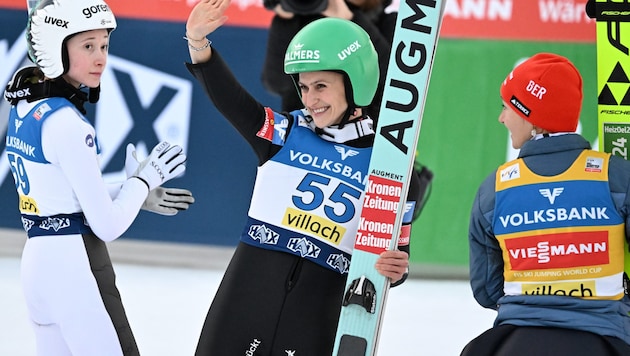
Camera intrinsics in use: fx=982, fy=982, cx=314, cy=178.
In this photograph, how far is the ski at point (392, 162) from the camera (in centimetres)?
297

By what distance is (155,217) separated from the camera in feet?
23.3

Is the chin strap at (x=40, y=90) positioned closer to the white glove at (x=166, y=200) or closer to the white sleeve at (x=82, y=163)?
the white sleeve at (x=82, y=163)

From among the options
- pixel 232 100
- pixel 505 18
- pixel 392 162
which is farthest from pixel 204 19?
pixel 505 18

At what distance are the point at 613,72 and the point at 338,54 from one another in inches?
35.9

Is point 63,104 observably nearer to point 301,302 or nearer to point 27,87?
point 27,87

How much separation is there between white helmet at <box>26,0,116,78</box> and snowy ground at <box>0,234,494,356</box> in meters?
2.32

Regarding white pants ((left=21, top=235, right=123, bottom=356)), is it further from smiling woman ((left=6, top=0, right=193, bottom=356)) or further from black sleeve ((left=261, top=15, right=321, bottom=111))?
black sleeve ((left=261, top=15, right=321, bottom=111))

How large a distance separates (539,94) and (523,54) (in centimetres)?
418

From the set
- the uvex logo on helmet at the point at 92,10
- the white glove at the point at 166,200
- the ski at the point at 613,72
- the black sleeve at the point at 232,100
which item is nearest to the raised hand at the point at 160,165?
the white glove at the point at 166,200

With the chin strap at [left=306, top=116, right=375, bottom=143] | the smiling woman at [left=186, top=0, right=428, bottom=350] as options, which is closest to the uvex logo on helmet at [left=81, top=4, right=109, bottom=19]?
the smiling woman at [left=186, top=0, right=428, bottom=350]

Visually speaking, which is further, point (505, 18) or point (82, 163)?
point (505, 18)

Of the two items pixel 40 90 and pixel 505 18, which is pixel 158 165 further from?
pixel 505 18

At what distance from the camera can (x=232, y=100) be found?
3096 mm

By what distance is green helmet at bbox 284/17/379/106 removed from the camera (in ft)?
10.1
